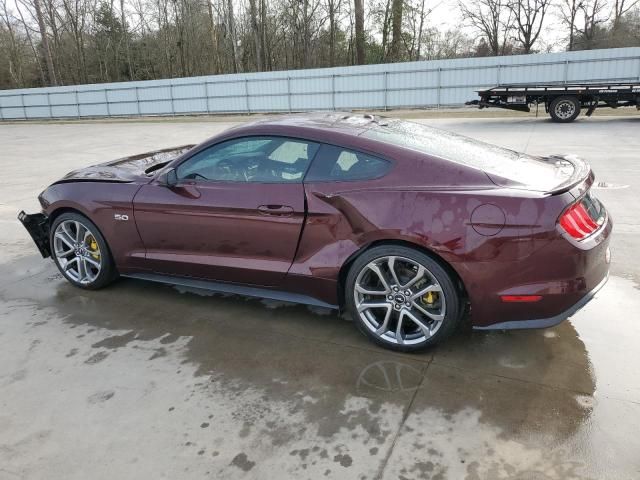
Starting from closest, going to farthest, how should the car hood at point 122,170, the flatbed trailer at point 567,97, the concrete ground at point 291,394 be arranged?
1. the concrete ground at point 291,394
2. the car hood at point 122,170
3. the flatbed trailer at point 567,97

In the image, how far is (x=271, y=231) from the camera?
137 inches

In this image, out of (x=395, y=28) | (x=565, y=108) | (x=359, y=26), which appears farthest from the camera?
(x=395, y=28)

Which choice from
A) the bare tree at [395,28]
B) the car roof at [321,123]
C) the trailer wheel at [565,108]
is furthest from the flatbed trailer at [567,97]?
the bare tree at [395,28]

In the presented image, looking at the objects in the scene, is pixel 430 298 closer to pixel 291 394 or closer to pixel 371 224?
pixel 371 224

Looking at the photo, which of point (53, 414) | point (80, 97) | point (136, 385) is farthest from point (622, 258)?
point (80, 97)

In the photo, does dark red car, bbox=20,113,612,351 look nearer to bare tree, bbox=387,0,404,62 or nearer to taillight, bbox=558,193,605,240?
taillight, bbox=558,193,605,240

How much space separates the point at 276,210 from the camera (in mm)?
3436

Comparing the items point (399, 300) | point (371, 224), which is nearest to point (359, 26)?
point (371, 224)

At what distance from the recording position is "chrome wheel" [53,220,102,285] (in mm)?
4438

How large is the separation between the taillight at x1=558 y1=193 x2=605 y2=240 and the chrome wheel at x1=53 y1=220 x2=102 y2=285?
3.57m

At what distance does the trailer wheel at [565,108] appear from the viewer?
15891 millimetres

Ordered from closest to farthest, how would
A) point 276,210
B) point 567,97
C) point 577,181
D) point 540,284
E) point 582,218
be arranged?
1. point 540,284
2. point 582,218
3. point 577,181
4. point 276,210
5. point 567,97

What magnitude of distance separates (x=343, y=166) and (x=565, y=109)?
15212 mm

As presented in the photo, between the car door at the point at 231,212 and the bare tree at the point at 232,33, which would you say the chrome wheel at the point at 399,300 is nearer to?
the car door at the point at 231,212
